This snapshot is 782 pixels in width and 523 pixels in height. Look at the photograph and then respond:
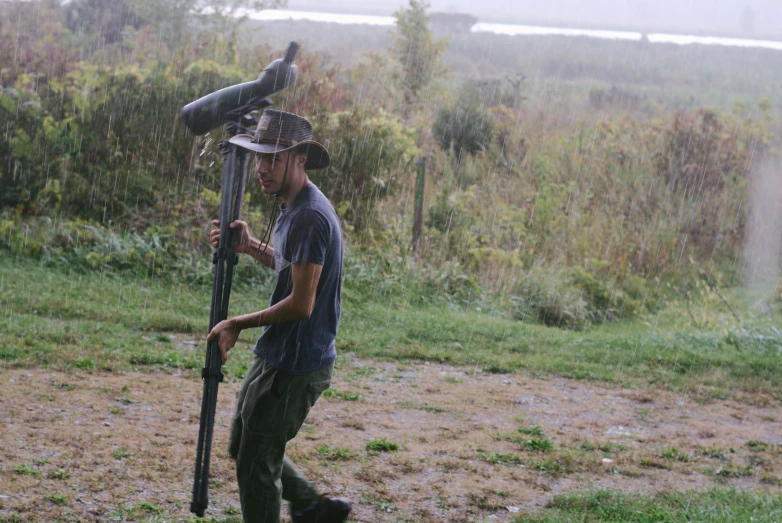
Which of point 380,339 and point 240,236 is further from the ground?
point 240,236

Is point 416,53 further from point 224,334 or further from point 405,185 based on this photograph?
point 224,334

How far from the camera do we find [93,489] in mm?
4363

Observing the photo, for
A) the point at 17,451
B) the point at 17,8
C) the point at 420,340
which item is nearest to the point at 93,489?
the point at 17,451

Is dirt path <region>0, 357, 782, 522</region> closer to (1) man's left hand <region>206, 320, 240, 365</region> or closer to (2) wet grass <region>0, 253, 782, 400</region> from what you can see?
(2) wet grass <region>0, 253, 782, 400</region>

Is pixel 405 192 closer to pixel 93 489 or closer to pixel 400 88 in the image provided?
pixel 400 88

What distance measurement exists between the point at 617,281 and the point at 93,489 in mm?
10490

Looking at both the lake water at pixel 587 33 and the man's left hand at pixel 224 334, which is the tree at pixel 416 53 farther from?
the lake water at pixel 587 33

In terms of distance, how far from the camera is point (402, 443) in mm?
5883

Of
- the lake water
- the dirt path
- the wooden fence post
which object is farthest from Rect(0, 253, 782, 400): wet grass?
the lake water

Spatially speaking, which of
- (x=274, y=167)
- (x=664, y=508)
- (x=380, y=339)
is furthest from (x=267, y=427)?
(x=380, y=339)

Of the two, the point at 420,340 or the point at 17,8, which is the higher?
the point at 17,8

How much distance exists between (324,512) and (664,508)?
217cm

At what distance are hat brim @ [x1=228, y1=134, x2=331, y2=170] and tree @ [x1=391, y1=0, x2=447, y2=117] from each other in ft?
60.6

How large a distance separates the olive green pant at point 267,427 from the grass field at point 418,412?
3.48 feet
